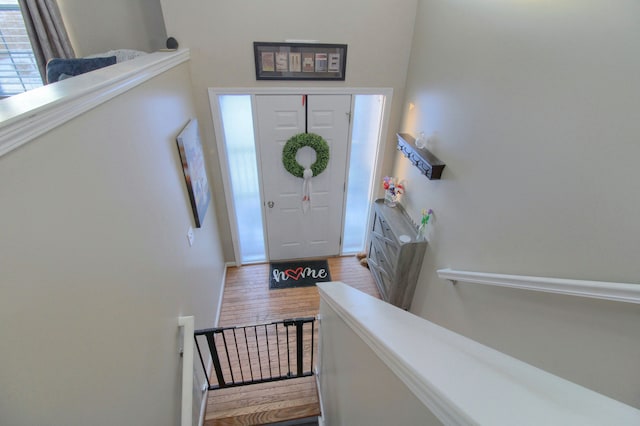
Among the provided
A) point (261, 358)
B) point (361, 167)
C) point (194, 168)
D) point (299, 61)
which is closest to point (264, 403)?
point (261, 358)

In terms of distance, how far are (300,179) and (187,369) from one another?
2220 mm

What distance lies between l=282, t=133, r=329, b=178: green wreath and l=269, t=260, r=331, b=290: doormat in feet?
4.23

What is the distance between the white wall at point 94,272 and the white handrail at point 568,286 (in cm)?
182

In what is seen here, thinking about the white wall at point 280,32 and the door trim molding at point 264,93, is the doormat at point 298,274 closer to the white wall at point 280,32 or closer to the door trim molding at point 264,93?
the door trim molding at point 264,93

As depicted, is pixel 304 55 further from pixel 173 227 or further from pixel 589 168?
pixel 589 168

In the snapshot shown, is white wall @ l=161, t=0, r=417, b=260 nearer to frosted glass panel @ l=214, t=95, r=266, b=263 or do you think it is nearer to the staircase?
frosted glass panel @ l=214, t=95, r=266, b=263

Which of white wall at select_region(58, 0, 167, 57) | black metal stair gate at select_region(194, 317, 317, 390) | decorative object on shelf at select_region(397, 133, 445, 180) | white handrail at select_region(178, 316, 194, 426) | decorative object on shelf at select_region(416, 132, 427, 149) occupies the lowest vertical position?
black metal stair gate at select_region(194, 317, 317, 390)

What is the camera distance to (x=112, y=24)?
2.61m

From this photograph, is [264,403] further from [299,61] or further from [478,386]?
[299,61]

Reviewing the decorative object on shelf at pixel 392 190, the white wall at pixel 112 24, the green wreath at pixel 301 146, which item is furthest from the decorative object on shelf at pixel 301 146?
the white wall at pixel 112 24

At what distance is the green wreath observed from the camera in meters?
3.13

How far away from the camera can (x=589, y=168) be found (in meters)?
1.22

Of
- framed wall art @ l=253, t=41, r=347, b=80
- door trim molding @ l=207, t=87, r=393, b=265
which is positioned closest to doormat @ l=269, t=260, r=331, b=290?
door trim molding @ l=207, t=87, r=393, b=265

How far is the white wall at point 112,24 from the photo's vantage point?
99.5 inches
